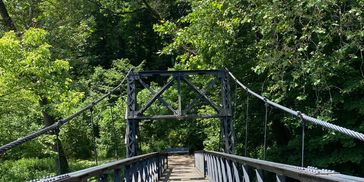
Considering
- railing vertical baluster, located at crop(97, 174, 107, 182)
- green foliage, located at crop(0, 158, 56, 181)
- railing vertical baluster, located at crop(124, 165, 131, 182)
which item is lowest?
green foliage, located at crop(0, 158, 56, 181)

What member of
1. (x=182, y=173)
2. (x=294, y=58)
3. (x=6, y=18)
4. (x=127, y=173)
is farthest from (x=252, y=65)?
(x=6, y=18)

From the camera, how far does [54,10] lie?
18.7m

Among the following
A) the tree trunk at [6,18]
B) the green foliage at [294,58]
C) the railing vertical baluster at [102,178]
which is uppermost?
the tree trunk at [6,18]

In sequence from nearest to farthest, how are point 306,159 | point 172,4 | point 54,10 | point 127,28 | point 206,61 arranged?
point 306,159, point 206,61, point 54,10, point 172,4, point 127,28

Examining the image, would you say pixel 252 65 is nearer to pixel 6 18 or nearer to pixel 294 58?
pixel 294 58

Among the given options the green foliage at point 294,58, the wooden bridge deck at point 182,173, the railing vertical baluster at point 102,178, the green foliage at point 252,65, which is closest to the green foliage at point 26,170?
the green foliage at point 252,65

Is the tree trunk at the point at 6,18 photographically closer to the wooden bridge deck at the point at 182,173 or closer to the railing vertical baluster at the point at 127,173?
the wooden bridge deck at the point at 182,173

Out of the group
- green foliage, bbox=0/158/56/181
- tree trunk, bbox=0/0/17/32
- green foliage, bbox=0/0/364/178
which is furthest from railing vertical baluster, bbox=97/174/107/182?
tree trunk, bbox=0/0/17/32

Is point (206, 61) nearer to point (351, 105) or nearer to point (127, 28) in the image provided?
point (351, 105)

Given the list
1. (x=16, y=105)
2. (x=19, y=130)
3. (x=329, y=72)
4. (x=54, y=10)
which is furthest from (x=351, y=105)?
(x=54, y=10)

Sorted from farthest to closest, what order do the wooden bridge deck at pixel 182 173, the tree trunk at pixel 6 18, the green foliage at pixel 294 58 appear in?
the tree trunk at pixel 6 18
the wooden bridge deck at pixel 182 173
the green foliage at pixel 294 58

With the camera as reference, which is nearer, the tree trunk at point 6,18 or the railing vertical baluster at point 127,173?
the railing vertical baluster at point 127,173

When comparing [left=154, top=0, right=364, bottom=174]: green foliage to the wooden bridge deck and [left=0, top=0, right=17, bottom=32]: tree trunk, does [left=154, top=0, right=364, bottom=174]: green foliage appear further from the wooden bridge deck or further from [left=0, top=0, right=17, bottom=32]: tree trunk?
[left=0, top=0, right=17, bottom=32]: tree trunk

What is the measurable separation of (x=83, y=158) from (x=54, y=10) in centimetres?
932
